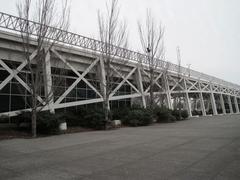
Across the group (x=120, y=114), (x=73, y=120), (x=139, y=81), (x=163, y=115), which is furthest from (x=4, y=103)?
(x=139, y=81)

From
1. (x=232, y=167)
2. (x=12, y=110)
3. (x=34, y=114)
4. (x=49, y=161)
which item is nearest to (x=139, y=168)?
(x=232, y=167)

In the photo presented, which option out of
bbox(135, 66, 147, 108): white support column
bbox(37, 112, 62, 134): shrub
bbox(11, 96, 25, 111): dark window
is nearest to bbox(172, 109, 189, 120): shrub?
bbox(135, 66, 147, 108): white support column

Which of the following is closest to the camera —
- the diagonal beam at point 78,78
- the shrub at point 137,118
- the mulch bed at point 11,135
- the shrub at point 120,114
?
the mulch bed at point 11,135

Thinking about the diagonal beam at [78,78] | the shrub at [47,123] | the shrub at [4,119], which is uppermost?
the diagonal beam at [78,78]

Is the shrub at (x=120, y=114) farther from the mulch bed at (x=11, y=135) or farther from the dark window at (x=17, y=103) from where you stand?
the mulch bed at (x=11, y=135)

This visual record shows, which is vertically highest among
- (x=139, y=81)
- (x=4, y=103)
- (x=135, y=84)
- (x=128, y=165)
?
(x=139, y=81)

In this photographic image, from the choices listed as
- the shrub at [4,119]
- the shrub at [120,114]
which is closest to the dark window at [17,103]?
the shrub at [4,119]

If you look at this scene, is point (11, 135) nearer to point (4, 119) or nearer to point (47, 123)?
point (47, 123)

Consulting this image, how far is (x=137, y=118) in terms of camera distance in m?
21.0

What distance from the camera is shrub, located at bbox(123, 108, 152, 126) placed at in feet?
68.3

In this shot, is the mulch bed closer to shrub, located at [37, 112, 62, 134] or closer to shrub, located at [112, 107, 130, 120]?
shrub, located at [37, 112, 62, 134]

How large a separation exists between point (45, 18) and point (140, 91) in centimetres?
1711

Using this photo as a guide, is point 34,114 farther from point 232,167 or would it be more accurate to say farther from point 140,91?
point 140,91

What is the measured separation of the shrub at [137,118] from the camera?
68.3 ft
